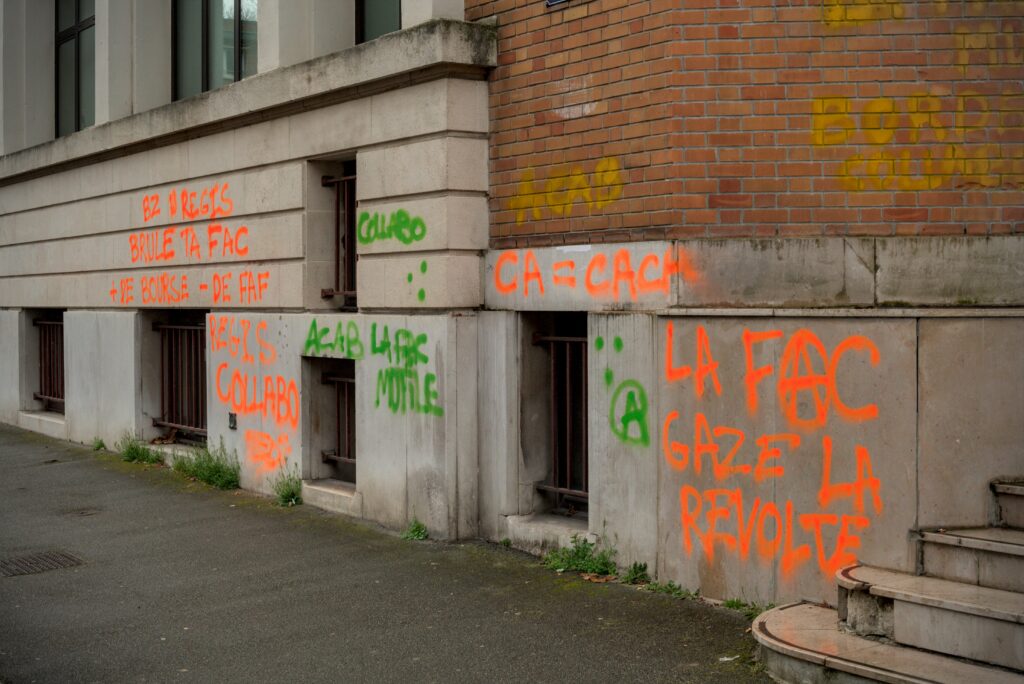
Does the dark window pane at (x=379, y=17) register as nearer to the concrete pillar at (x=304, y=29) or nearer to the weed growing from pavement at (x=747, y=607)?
the concrete pillar at (x=304, y=29)

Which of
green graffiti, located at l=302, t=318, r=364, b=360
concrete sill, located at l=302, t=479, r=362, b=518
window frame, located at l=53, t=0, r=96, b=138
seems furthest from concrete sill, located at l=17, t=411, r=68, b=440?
green graffiti, located at l=302, t=318, r=364, b=360

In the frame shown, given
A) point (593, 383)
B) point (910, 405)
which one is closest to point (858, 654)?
point (910, 405)

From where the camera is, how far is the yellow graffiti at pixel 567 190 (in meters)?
7.62

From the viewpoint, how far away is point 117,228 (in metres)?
13.6

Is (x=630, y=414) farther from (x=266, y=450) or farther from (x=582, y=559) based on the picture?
(x=266, y=450)

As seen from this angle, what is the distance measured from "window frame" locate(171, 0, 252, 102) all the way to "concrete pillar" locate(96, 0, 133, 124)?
1.93 feet

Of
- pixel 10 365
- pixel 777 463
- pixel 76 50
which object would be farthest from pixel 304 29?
pixel 10 365

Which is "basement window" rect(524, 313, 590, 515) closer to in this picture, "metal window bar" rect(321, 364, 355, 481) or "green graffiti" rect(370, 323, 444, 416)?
"green graffiti" rect(370, 323, 444, 416)

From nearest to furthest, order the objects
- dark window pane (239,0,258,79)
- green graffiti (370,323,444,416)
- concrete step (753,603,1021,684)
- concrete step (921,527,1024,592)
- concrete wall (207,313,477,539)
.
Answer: concrete step (753,603,1021,684) → concrete step (921,527,1024,592) → concrete wall (207,313,477,539) → green graffiti (370,323,444,416) → dark window pane (239,0,258,79)

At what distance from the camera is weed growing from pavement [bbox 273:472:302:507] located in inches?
405

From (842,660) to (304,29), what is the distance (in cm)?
777

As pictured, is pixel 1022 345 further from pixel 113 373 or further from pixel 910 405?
pixel 113 373

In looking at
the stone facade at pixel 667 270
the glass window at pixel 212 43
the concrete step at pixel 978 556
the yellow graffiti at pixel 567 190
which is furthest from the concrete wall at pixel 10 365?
the concrete step at pixel 978 556

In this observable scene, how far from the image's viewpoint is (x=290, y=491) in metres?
10.3
